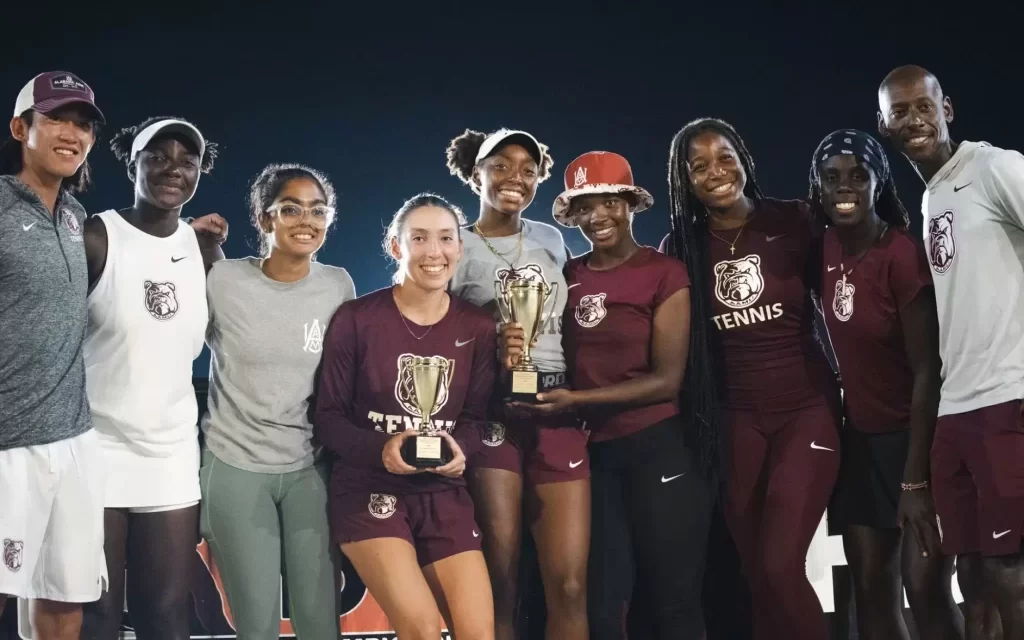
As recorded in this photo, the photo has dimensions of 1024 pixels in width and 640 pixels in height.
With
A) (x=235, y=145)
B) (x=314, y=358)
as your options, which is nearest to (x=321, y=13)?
(x=235, y=145)

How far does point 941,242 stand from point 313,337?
185 cm

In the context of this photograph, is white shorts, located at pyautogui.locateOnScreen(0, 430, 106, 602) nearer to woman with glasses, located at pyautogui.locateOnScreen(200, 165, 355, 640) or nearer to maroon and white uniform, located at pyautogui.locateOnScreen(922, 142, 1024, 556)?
woman with glasses, located at pyautogui.locateOnScreen(200, 165, 355, 640)

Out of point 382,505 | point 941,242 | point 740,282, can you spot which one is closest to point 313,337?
point 382,505

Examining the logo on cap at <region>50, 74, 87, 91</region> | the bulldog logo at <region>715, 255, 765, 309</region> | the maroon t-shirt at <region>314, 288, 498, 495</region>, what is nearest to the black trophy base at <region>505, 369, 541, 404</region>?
the maroon t-shirt at <region>314, 288, 498, 495</region>

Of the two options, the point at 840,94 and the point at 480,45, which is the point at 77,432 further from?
the point at 840,94

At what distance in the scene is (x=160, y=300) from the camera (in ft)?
7.91

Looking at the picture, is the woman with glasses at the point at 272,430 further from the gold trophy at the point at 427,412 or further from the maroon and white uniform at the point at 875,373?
the maroon and white uniform at the point at 875,373

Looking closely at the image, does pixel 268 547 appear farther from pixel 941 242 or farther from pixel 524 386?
pixel 941 242

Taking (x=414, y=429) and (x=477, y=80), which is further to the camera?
(x=477, y=80)

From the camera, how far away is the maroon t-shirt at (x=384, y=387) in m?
2.38

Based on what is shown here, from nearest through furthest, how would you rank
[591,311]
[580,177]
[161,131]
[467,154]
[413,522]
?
[413,522], [161,131], [591,311], [580,177], [467,154]

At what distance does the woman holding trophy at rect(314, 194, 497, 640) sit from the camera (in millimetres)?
Answer: 2275

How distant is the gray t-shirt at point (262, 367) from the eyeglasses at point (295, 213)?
0.62ft

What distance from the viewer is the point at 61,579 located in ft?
7.30
